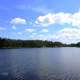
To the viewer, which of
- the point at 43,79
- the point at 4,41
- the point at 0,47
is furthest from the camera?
the point at 0,47

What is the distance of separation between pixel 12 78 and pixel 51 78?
5806mm

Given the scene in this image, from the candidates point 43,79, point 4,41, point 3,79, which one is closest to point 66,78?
point 43,79

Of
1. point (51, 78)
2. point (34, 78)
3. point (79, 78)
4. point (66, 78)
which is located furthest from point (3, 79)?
point (79, 78)

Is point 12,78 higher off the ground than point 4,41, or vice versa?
point 4,41

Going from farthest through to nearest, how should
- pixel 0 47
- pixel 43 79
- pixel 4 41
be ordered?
1. pixel 0 47
2. pixel 4 41
3. pixel 43 79

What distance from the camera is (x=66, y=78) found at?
28.3m

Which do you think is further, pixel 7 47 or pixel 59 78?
pixel 7 47

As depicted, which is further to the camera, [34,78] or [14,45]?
[14,45]

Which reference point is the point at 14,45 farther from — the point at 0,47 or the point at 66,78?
the point at 66,78

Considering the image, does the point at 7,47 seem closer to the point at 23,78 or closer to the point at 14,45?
the point at 14,45

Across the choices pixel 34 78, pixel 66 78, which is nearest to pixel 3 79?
pixel 34 78

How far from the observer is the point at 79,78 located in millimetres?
27984

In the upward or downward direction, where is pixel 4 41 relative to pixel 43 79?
upward

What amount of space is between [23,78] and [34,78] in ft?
5.55
